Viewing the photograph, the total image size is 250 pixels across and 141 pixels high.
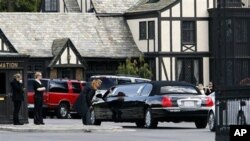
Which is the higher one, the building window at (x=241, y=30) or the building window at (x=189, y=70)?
the building window at (x=241, y=30)

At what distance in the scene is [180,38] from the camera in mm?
63906

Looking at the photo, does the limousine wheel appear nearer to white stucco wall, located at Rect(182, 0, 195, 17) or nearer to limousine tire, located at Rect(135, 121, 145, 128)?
limousine tire, located at Rect(135, 121, 145, 128)

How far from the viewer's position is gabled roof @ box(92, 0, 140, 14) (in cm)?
6806

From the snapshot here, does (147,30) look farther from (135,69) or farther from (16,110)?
(16,110)

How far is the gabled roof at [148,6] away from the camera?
63441 mm

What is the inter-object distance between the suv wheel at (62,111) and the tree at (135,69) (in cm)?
1166

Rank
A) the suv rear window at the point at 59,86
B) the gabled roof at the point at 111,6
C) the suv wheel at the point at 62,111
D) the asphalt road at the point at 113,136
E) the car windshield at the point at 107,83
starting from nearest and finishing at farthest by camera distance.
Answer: the asphalt road at the point at 113,136 → the car windshield at the point at 107,83 → the suv wheel at the point at 62,111 → the suv rear window at the point at 59,86 → the gabled roof at the point at 111,6

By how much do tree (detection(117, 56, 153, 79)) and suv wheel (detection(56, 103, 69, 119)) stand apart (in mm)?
11659

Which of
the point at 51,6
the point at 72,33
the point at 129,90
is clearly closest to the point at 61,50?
the point at 72,33

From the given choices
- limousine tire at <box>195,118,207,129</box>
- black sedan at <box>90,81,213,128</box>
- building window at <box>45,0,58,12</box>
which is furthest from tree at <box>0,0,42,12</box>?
limousine tire at <box>195,118,207,129</box>

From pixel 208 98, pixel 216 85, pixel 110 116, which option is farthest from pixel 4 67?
pixel 216 85

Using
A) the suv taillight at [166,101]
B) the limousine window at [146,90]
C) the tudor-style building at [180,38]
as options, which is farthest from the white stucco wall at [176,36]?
the suv taillight at [166,101]

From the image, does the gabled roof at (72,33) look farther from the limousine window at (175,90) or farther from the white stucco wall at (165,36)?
the limousine window at (175,90)

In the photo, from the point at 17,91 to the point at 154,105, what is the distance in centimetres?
434
